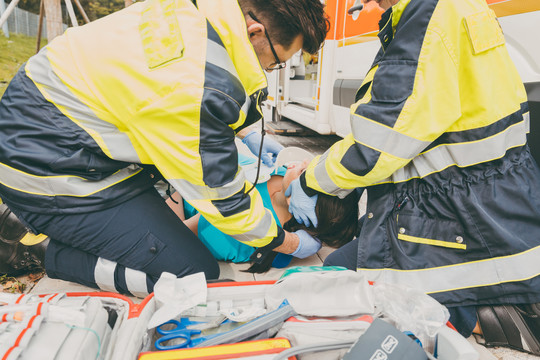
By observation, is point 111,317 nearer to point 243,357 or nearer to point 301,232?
point 243,357

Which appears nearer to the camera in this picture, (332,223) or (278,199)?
(332,223)

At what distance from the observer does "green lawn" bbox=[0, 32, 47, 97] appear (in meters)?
8.48

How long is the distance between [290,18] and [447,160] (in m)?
0.86

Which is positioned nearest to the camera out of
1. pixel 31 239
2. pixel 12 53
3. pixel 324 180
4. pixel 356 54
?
pixel 324 180

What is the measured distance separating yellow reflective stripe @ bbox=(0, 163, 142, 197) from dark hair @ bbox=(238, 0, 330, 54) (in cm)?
102

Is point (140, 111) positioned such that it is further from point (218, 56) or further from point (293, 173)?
point (293, 173)

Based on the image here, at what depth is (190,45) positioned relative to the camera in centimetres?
121

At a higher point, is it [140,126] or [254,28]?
[254,28]

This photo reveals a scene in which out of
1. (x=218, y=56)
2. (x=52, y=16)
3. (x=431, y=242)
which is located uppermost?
(x=52, y=16)

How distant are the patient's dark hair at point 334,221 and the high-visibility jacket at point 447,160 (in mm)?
327

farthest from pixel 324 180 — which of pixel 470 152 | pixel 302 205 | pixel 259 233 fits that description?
pixel 470 152

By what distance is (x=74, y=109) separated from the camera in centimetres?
141

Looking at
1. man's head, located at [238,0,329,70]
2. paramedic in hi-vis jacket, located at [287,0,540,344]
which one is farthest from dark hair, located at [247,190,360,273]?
man's head, located at [238,0,329,70]

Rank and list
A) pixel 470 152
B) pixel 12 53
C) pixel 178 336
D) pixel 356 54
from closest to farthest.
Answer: pixel 178 336
pixel 470 152
pixel 356 54
pixel 12 53
